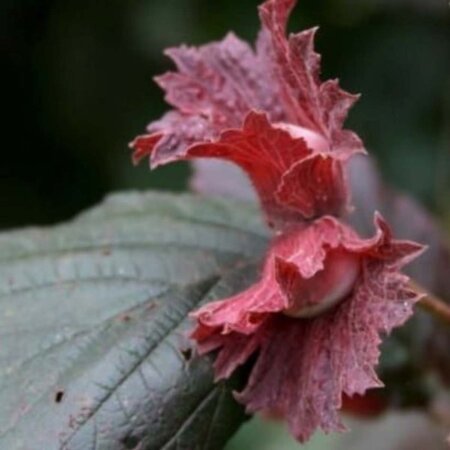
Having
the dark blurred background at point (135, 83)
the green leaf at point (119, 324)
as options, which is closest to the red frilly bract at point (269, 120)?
the green leaf at point (119, 324)

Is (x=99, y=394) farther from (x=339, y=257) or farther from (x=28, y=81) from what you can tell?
(x=28, y=81)

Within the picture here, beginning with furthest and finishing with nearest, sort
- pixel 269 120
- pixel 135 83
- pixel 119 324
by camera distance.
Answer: pixel 135 83 < pixel 119 324 < pixel 269 120

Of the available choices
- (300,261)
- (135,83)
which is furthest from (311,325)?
(135,83)

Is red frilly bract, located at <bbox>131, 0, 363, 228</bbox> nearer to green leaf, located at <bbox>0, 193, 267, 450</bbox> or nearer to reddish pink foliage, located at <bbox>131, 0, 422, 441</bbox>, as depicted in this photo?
reddish pink foliage, located at <bbox>131, 0, 422, 441</bbox>

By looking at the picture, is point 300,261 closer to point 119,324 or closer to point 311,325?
point 311,325

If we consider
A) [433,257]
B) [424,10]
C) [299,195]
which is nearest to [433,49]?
[424,10]

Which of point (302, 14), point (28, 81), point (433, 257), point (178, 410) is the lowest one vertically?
point (433, 257)
